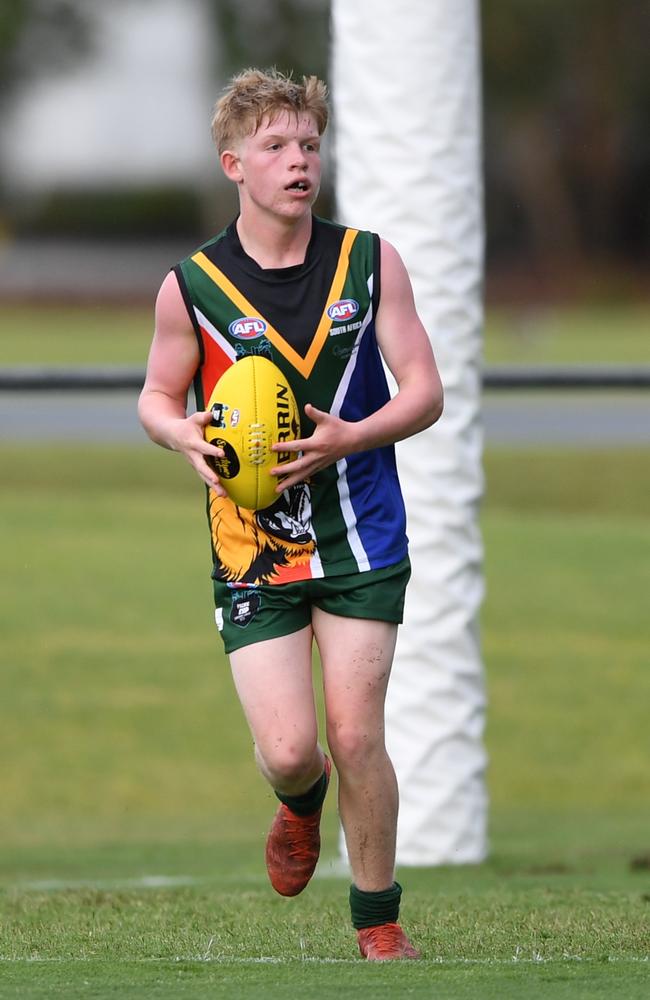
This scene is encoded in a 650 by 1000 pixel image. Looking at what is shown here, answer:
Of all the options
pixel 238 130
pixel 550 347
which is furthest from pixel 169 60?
pixel 238 130

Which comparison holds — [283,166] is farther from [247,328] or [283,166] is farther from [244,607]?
[244,607]

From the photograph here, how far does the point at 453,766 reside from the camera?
7.82m

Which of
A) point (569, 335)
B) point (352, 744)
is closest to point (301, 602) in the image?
point (352, 744)

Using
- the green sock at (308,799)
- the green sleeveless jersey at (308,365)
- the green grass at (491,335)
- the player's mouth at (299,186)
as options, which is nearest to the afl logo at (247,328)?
the green sleeveless jersey at (308,365)

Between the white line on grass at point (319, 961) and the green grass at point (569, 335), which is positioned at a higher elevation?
the white line on grass at point (319, 961)

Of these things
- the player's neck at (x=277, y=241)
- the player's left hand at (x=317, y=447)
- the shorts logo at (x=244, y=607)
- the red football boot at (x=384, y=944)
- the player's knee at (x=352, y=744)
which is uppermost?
the player's neck at (x=277, y=241)

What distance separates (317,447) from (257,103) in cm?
96

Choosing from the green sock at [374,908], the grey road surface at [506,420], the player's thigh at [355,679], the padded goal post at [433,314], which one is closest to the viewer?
the player's thigh at [355,679]

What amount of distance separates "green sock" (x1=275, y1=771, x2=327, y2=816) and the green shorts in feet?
1.64

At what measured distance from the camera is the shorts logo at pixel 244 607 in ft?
15.5

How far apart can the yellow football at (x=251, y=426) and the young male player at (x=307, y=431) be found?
0.34 ft

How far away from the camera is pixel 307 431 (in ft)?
15.4

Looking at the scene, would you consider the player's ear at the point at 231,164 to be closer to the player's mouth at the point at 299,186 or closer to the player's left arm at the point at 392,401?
the player's mouth at the point at 299,186

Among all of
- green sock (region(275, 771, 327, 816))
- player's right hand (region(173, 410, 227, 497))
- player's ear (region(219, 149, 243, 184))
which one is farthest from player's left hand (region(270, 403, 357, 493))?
green sock (region(275, 771, 327, 816))
